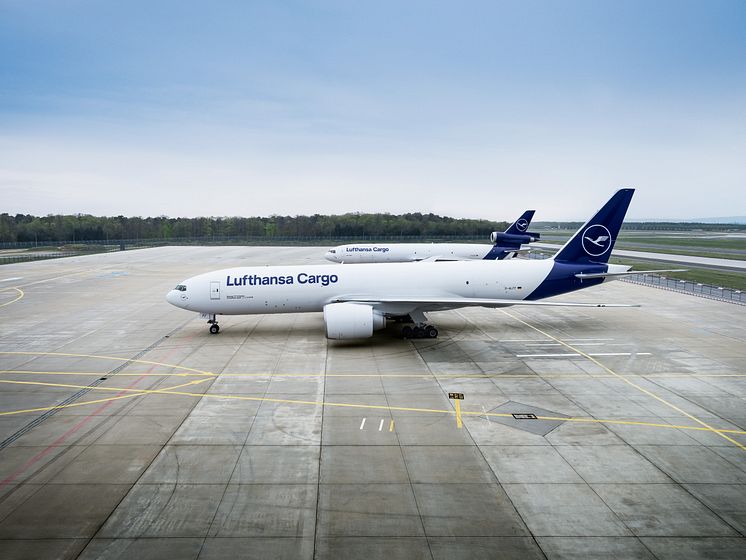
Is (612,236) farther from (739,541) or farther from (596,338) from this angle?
(739,541)

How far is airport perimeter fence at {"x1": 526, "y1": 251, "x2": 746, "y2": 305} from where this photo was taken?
33531 mm

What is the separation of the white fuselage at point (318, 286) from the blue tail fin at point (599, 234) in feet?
14.8

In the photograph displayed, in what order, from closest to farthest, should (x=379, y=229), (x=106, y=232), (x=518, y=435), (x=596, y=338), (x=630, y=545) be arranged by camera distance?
(x=630, y=545) → (x=518, y=435) → (x=596, y=338) → (x=106, y=232) → (x=379, y=229)

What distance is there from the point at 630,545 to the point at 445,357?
11880 mm

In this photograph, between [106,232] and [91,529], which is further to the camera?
[106,232]

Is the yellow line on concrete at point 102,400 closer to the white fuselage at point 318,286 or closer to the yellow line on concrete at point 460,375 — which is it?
the yellow line on concrete at point 460,375

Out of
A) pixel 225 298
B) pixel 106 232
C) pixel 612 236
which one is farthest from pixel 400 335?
pixel 106 232

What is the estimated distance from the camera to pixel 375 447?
11.7 m

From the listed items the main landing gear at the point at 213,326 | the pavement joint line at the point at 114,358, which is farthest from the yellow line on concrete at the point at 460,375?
the main landing gear at the point at 213,326

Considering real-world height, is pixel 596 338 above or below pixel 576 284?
below

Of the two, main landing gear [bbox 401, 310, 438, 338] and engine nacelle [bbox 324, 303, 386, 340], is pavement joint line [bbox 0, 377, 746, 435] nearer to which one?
engine nacelle [bbox 324, 303, 386, 340]

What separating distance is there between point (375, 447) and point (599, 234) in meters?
20.0

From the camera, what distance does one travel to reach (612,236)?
2589 cm

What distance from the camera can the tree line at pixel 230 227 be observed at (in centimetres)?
11988
